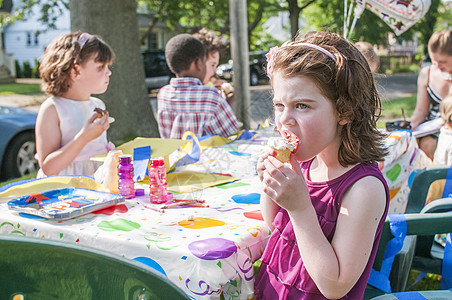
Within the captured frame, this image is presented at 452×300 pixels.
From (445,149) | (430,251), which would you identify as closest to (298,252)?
(430,251)

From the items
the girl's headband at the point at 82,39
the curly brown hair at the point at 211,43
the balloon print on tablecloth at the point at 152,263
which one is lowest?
the balloon print on tablecloth at the point at 152,263

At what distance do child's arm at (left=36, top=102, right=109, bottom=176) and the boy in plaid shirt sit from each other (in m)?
1.17

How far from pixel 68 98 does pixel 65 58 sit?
0.88 feet

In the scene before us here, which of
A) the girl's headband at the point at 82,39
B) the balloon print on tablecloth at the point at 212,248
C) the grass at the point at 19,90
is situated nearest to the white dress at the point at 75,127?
the girl's headband at the point at 82,39

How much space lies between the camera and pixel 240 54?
6094mm

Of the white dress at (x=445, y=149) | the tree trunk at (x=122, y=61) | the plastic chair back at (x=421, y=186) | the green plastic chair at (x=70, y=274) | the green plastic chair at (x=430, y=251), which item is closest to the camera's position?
the green plastic chair at (x=70, y=274)

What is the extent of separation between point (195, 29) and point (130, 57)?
224cm

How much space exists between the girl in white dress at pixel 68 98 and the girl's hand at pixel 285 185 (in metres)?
1.58

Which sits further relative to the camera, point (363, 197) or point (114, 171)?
point (114, 171)

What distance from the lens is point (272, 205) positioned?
1.68 m

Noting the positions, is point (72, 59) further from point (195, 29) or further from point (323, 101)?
point (195, 29)

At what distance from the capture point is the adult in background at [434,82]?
14.2 feet

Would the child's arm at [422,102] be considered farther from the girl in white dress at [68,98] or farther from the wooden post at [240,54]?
the girl in white dress at [68,98]

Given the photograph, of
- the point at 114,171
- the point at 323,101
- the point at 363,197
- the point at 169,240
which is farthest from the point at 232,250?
the point at 114,171
